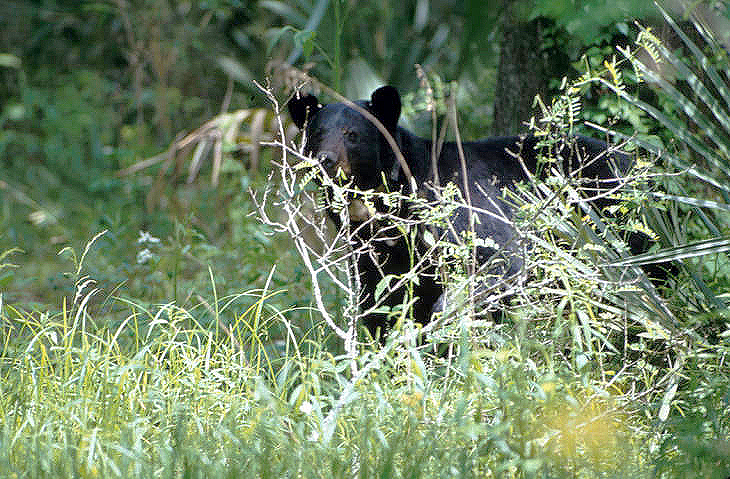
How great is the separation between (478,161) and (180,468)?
2272mm

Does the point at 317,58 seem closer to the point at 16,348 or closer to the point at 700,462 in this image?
the point at 16,348

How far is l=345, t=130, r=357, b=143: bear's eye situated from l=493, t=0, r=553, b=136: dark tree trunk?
1.34 metres

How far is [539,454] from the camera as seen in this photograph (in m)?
2.66

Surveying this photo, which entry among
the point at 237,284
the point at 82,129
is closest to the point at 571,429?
the point at 237,284

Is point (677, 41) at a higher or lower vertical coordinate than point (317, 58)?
lower

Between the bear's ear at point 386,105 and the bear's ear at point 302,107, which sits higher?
the bear's ear at point 302,107

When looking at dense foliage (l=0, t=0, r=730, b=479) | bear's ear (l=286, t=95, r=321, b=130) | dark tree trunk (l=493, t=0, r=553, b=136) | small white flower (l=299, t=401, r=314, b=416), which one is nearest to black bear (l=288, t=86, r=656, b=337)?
bear's ear (l=286, t=95, r=321, b=130)

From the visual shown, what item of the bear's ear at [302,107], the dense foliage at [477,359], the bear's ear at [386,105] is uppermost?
the bear's ear at [302,107]

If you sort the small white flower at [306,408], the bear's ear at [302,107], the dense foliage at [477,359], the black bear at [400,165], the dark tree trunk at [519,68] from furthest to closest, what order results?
the dark tree trunk at [519,68] → the bear's ear at [302,107] → the black bear at [400,165] → the small white flower at [306,408] → the dense foliage at [477,359]

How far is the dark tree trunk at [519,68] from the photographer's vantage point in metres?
5.19

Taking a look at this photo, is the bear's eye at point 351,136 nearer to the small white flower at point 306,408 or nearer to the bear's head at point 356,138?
the bear's head at point 356,138

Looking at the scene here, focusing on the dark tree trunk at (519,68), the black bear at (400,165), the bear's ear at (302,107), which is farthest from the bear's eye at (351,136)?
the dark tree trunk at (519,68)

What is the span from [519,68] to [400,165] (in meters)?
1.32

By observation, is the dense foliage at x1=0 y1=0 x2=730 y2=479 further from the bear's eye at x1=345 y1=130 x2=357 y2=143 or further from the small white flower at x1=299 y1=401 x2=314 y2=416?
the bear's eye at x1=345 y1=130 x2=357 y2=143
